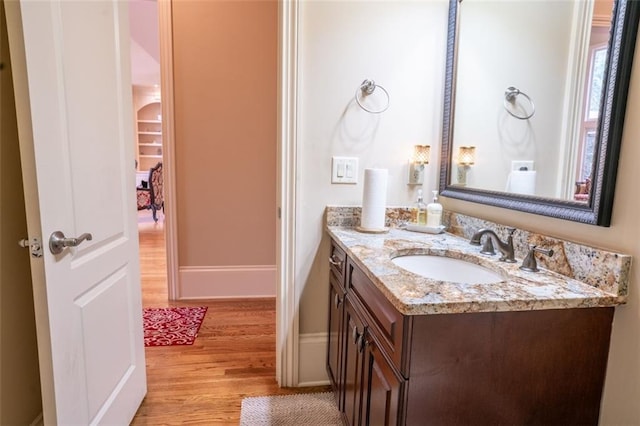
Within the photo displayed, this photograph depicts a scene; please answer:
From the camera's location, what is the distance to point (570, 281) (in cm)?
97

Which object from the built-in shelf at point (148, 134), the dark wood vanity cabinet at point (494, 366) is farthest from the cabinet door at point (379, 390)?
the built-in shelf at point (148, 134)

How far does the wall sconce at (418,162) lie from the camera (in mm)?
1750

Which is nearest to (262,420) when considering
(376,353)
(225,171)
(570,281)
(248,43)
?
(376,353)

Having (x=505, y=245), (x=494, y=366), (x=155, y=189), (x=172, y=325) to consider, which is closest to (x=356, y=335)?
(x=494, y=366)

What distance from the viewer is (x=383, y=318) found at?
0.96m

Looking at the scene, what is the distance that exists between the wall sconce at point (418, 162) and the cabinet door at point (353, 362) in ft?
2.45

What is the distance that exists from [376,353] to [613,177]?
0.78 m

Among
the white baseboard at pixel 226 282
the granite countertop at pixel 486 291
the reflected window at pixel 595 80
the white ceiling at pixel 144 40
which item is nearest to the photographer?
the granite countertop at pixel 486 291

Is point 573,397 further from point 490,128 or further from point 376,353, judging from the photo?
point 490,128

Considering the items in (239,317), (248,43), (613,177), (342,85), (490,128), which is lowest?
(239,317)

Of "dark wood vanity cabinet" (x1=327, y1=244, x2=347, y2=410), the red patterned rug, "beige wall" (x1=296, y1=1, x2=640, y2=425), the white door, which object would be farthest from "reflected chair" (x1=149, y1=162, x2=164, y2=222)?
"dark wood vanity cabinet" (x1=327, y1=244, x2=347, y2=410)

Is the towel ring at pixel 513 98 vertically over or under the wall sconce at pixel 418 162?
over

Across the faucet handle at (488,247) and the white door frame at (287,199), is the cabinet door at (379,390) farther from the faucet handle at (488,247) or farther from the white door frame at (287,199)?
the white door frame at (287,199)

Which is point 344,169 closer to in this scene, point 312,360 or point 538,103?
point 538,103
